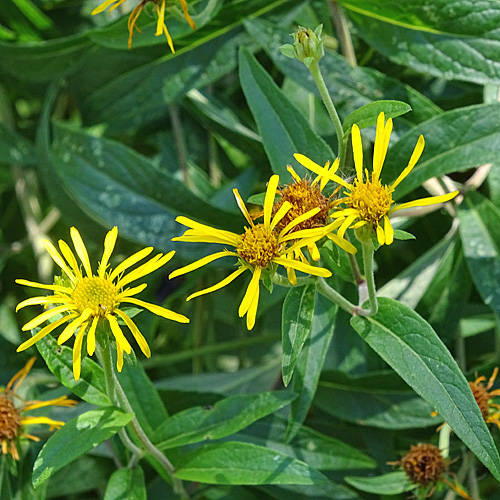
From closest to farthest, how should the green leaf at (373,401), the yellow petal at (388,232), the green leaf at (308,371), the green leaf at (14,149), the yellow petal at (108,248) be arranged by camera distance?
the yellow petal at (388,232) → the yellow petal at (108,248) → the green leaf at (308,371) → the green leaf at (373,401) → the green leaf at (14,149)

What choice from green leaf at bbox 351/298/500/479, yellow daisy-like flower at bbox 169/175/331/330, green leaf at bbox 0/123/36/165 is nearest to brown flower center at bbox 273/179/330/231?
yellow daisy-like flower at bbox 169/175/331/330

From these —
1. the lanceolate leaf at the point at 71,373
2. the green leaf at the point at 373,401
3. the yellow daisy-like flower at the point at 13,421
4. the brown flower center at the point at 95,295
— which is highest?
the brown flower center at the point at 95,295

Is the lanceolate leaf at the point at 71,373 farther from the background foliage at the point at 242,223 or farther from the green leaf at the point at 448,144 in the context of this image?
the green leaf at the point at 448,144

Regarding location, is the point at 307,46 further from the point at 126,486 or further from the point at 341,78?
the point at 126,486

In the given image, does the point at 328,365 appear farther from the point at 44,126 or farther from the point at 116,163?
the point at 44,126

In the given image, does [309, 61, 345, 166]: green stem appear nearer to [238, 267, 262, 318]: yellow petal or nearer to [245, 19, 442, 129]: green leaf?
[238, 267, 262, 318]: yellow petal

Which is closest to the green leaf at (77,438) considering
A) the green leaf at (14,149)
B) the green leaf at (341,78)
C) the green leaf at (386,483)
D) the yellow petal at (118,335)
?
the yellow petal at (118,335)

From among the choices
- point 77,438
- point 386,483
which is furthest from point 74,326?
point 386,483
